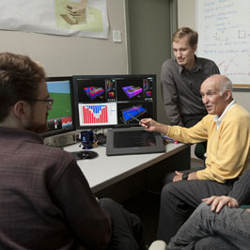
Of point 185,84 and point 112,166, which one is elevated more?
point 185,84

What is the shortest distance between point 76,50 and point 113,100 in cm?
57

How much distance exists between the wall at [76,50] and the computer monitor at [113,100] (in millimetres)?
340

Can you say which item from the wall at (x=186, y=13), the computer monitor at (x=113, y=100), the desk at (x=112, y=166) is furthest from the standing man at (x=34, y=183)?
the wall at (x=186, y=13)

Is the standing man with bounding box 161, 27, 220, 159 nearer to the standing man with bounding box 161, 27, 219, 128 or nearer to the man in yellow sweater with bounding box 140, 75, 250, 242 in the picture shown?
the standing man with bounding box 161, 27, 219, 128

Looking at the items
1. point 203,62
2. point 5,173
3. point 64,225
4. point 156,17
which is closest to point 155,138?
point 203,62

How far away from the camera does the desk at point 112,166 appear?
1316 millimetres

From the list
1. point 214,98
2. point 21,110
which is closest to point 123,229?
point 21,110

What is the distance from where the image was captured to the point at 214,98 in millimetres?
1617

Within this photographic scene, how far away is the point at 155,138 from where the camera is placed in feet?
6.04

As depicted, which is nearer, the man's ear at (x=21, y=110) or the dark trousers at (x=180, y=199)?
the man's ear at (x=21, y=110)

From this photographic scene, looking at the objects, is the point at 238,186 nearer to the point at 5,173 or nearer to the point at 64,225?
the point at 64,225

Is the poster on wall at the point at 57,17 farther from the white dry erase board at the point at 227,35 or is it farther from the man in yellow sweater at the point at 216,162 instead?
the white dry erase board at the point at 227,35

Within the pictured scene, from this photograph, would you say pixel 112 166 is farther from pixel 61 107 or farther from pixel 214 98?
pixel 214 98

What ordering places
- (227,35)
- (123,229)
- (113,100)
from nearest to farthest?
(123,229) < (113,100) < (227,35)
